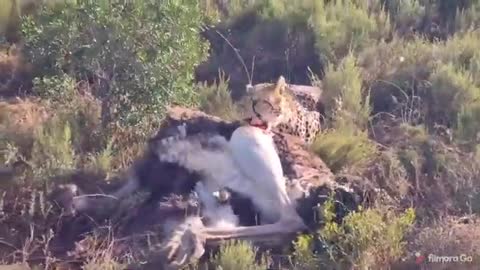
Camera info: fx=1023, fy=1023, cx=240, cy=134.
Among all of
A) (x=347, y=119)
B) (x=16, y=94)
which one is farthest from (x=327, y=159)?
(x=16, y=94)

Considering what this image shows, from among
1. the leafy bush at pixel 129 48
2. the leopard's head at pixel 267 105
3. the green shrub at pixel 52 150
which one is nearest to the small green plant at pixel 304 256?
the leopard's head at pixel 267 105

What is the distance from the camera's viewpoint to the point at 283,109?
7578 millimetres

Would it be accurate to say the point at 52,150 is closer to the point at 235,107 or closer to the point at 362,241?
the point at 235,107

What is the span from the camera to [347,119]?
8711 millimetres

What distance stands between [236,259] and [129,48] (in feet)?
7.25

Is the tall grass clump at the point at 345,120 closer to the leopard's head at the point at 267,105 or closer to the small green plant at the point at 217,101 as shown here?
the leopard's head at the point at 267,105

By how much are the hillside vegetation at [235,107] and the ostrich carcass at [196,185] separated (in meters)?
0.19

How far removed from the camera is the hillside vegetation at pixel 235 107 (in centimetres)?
664

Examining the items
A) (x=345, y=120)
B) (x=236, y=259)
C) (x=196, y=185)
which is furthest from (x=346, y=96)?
(x=236, y=259)

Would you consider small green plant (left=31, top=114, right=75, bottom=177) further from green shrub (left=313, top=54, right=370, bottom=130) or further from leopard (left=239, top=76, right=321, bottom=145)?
green shrub (left=313, top=54, right=370, bottom=130)

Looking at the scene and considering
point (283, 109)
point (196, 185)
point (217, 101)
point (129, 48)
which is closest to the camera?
point (196, 185)

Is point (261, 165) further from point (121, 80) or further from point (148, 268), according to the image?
point (121, 80)

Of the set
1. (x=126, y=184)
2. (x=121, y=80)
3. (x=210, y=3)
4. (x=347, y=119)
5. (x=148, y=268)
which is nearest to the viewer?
(x=148, y=268)

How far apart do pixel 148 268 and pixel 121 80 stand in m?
1.99
